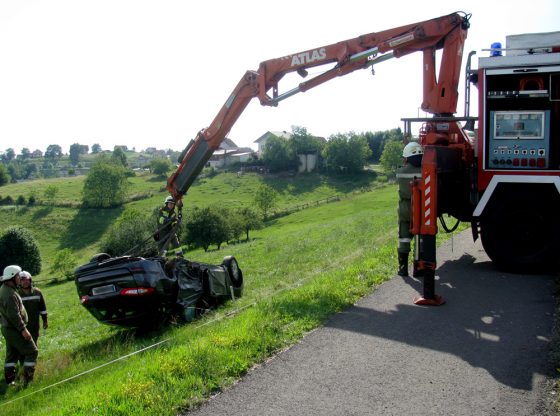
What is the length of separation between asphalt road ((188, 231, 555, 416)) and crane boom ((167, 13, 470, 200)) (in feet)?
13.4

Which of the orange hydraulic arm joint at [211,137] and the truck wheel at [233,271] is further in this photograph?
the orange hydraulic arm joint at [211,137]

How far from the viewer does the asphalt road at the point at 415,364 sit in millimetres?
4578

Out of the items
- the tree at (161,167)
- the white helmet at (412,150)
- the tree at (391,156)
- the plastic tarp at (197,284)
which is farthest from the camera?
the tree at (161,167)

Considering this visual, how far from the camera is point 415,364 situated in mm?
5434

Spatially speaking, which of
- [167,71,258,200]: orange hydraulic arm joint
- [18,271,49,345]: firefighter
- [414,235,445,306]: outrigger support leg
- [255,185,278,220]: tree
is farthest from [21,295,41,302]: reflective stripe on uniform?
[255,185,278,220]: tree

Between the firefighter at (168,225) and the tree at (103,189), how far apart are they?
242 ft

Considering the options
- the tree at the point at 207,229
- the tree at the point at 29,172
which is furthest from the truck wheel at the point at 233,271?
the tree at the point at 29,172

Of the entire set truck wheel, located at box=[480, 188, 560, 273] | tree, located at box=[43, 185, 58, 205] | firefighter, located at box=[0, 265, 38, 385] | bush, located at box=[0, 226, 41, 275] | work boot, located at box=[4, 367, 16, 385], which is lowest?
bush, located at box=[0, 226, 41, 275]

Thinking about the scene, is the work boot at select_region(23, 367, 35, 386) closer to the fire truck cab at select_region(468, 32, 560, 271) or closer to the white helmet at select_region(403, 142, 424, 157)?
the white helmet at select_region(403, 142, 424, 157)

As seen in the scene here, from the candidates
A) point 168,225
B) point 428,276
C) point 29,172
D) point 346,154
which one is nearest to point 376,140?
point 346,154

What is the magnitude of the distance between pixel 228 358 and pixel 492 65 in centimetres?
697

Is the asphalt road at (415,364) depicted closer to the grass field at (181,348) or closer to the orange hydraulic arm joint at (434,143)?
the grass field at (181,348)

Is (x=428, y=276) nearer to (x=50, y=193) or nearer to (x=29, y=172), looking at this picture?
(x=50, y=193)

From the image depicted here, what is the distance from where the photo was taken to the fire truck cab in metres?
8.98
